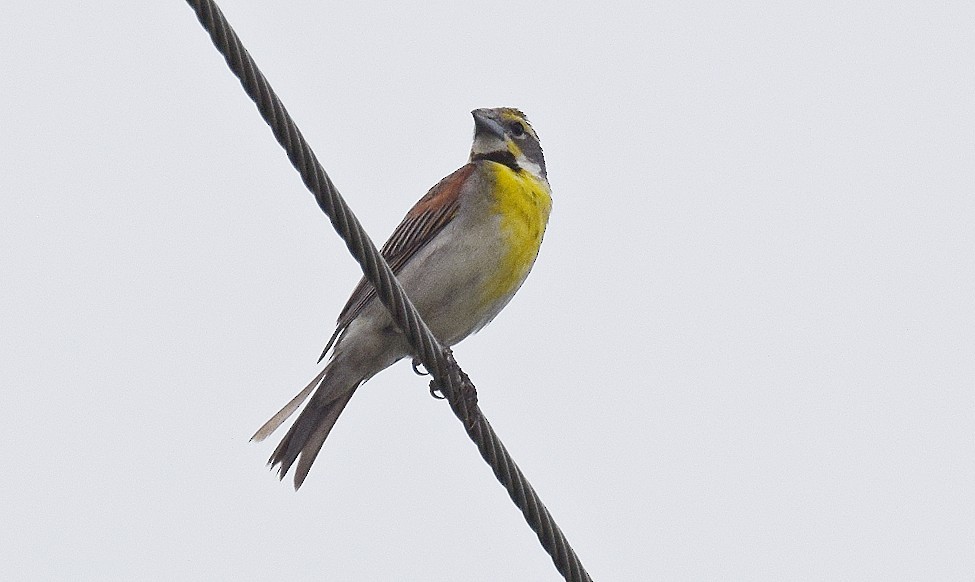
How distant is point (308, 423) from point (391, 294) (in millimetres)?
2798

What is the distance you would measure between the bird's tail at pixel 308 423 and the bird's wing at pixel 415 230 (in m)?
0.26

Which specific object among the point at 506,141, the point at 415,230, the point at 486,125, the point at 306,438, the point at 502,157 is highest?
the point at 486,125

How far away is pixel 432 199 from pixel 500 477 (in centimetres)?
274

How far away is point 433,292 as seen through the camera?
734cm

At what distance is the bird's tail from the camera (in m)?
7.60

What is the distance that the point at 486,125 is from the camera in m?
8.60

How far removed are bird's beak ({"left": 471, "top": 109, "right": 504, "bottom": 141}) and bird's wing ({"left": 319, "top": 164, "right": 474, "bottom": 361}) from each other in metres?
→ 0.81

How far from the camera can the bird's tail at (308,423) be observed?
760 centimetres

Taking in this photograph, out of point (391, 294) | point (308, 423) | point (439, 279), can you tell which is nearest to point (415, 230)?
point (439, 279)

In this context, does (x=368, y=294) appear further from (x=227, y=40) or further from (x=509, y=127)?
A: (x=227, y=40)

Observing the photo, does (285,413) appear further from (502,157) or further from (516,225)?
(502,157)

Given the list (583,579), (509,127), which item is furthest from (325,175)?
(509,127)

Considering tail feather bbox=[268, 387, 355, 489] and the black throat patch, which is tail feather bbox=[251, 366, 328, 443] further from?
the black throat patch

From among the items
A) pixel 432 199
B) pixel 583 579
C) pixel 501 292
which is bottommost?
pixel 583 579
